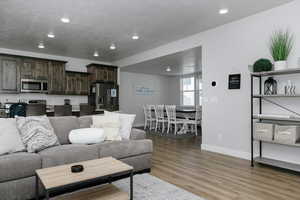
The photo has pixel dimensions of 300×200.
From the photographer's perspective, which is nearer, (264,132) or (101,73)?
(264,132)

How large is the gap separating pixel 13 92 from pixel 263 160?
247 inches

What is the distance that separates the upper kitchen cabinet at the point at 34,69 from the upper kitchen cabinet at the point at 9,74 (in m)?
0.14

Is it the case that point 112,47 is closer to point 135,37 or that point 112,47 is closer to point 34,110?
point 135,37

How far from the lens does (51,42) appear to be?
514 cm

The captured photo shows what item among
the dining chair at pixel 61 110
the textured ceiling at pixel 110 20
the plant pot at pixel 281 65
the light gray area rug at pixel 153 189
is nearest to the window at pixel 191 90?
the textured ceiling at pixel 110 20

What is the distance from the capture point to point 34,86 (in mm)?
5637

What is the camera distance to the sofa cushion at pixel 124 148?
2.66 metres

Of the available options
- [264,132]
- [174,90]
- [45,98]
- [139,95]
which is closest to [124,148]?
[264,132]

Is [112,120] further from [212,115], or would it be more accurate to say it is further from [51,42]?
[51,42]

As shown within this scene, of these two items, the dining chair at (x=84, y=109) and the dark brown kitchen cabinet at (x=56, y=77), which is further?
the dark brown kitchen cabinet at (x=56, y=77)

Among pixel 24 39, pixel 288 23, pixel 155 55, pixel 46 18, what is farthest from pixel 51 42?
pixel 288 23

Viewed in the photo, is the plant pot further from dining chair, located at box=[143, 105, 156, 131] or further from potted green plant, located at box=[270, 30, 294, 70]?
dining chair, located at box=[143, 105, 156, 131]

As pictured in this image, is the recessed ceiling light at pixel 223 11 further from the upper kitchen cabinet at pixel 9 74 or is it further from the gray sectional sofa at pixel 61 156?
the upper kitchen cabinet at pixel 9 74

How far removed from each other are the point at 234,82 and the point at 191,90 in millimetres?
5544
